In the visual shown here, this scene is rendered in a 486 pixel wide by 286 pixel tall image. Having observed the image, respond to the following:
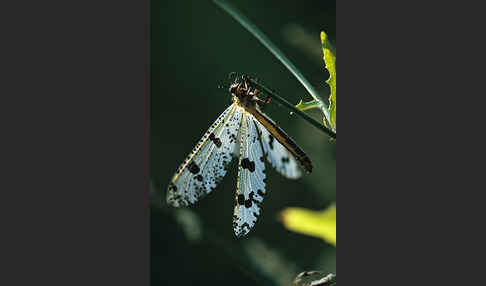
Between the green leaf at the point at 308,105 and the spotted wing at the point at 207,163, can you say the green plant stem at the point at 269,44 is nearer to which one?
the green leaf at the point at 308,105

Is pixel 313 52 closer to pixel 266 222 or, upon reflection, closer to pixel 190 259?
pixel 266 222

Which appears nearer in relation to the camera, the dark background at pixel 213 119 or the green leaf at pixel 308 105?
the green leaf at pixel 308 105

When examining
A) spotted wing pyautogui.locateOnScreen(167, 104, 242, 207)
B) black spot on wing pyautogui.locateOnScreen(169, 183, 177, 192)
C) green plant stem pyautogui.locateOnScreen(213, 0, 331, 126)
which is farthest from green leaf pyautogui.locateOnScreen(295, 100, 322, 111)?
black spot on wing pyautogui.locateOnScreen(169, 183, 177, 192)

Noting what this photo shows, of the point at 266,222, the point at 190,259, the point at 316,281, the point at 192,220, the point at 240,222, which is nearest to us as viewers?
the point at 316,281

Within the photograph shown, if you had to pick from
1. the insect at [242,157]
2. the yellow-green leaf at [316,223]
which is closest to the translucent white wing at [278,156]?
the insect at [242,157]

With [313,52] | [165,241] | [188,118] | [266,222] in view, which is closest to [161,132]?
[188,118]

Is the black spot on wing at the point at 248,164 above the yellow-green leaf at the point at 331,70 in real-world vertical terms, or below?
below

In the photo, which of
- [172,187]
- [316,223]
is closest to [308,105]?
[316,223]
